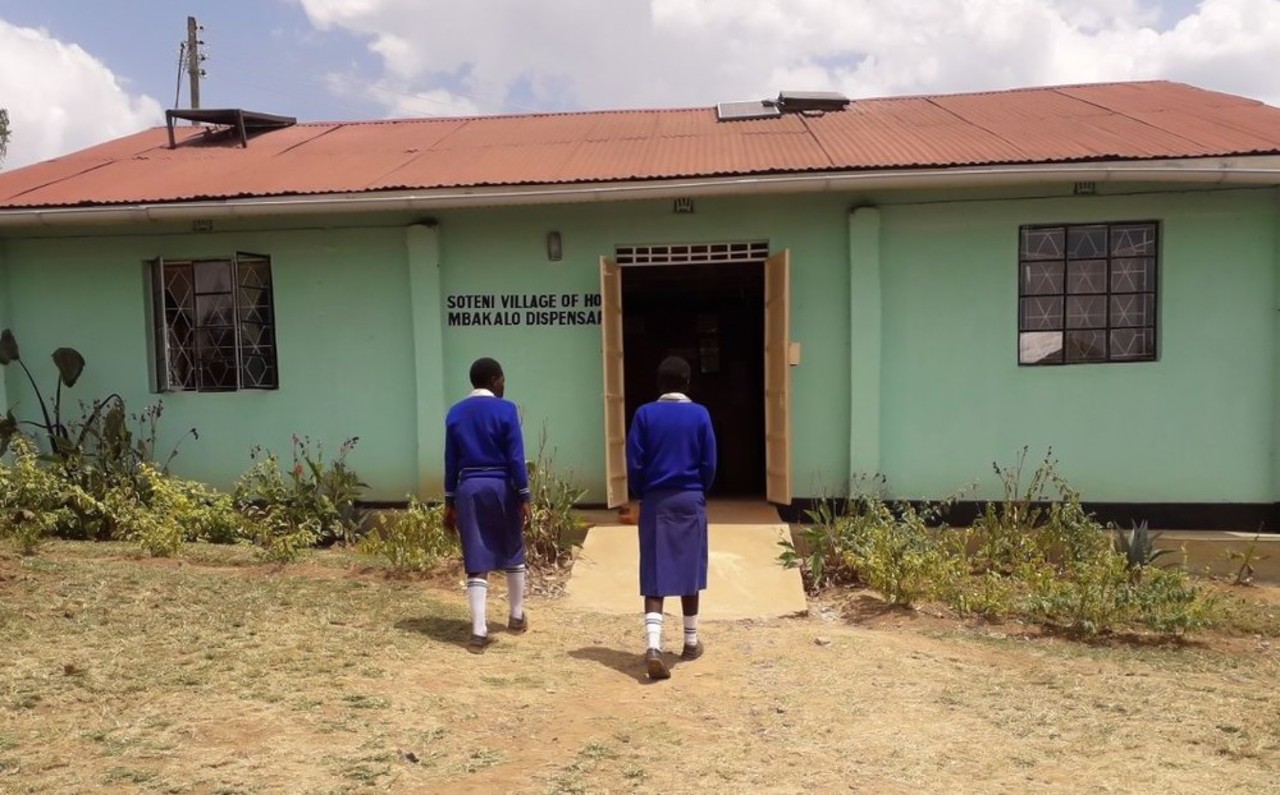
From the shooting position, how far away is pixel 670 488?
4234mm

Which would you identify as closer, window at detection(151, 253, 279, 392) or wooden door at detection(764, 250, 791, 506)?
wooden door at detection(764, 250, 791, 506)

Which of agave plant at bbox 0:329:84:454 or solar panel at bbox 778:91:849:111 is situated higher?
solar panel at bbox 778:91:849:111

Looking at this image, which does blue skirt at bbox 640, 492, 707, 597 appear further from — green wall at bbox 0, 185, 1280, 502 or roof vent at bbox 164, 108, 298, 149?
roof vent at bbox 164, 108, 298, 149

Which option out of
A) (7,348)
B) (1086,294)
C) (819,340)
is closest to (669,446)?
(819,340)

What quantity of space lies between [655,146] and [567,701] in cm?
550

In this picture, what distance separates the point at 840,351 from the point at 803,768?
14.1 ft

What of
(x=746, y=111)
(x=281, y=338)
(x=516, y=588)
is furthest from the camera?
(x=746, y=111)

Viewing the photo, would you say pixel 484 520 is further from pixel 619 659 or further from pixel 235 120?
pixel 235 120

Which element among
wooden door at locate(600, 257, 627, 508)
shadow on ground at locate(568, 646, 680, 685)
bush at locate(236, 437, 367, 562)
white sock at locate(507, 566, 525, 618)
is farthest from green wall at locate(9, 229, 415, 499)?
shadow on ground at locate(568, 646, 680, 685)

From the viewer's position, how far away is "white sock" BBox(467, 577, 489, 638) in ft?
14.6

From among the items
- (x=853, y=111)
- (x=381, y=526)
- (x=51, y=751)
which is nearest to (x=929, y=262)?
(x=853, y=111)

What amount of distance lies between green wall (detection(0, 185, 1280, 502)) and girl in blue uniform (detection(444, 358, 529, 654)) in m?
2.77

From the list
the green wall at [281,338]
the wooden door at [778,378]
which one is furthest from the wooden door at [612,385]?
the green wall at [281,338]

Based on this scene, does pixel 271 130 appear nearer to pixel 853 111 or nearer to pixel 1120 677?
pixel 853 111
